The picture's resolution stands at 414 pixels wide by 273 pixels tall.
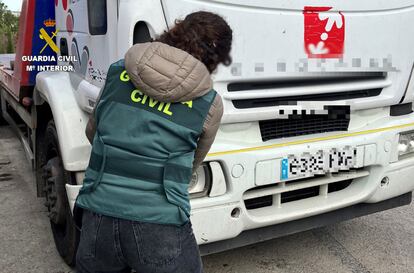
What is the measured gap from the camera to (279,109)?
263 cm

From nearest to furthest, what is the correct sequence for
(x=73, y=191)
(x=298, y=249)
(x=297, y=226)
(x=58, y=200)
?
(x=73, y=191), (x=297, y=226), (x=58, y=200), (x=298, y=249)

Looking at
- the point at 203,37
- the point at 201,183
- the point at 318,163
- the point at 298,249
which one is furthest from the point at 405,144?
the point at 203,37

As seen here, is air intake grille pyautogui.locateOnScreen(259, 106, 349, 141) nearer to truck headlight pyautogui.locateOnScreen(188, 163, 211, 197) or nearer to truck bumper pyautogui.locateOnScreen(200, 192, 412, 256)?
truck headlight pyautogui.locateOnScreen(188, 163, 211, 197)

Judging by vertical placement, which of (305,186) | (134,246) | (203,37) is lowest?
(305,186)

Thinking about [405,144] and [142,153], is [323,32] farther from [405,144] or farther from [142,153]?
[142,153]

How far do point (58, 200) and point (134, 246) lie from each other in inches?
63.8

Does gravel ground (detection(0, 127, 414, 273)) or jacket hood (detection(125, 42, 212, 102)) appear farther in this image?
gravel ground (detection(0, 127, 414, 273))

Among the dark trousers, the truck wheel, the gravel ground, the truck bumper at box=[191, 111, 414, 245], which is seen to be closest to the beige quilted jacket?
the dark trousers

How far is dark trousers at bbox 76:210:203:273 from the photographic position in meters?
1.62

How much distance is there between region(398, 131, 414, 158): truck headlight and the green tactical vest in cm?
192

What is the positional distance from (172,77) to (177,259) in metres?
0.65

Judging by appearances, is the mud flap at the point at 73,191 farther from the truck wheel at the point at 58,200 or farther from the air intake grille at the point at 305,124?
the air intake grille at the point at 305,124

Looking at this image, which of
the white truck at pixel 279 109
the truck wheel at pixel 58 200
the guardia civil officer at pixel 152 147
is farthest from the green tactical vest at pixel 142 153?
the truck wheel at pixel 58 200

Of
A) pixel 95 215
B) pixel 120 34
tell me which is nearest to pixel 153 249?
pixel 95 215
